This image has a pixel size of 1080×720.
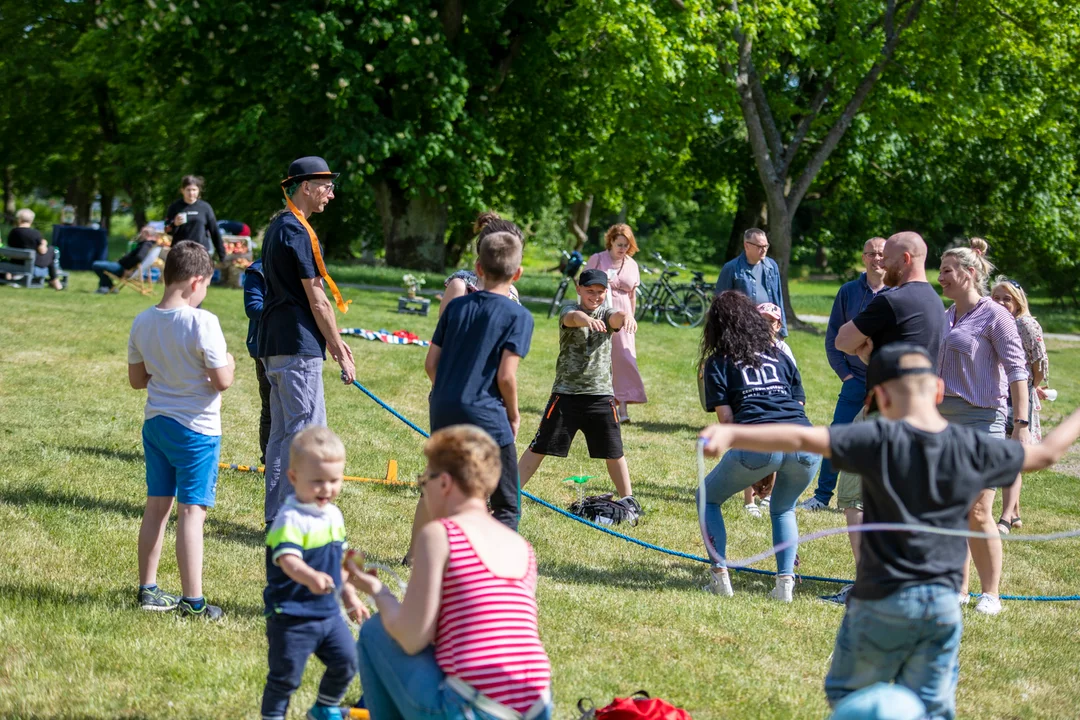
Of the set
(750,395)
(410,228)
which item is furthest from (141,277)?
(750,395)

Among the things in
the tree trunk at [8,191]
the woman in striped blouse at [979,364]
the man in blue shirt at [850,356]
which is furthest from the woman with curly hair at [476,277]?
the tree trunk at [8,191]

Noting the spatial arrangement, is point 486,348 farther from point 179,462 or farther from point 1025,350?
point 1025,350

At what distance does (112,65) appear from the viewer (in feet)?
99.3

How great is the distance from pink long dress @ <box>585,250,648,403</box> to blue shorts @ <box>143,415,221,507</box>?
5.76 meters

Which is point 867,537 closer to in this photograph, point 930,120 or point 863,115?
point 930,120

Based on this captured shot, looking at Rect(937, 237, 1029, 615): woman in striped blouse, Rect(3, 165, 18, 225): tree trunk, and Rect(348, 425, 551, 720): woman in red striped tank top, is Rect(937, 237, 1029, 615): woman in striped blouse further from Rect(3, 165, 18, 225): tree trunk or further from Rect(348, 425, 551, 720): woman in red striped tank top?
Rect(3, 165, 18, 225): tree trunk

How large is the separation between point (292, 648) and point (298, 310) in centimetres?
271

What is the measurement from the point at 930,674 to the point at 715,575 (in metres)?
3.02

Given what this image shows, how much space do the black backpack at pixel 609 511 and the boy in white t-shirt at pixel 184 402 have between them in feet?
11.2

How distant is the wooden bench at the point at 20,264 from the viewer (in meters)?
19.4

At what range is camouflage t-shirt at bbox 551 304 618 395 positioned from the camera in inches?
305

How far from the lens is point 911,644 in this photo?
3615 mm

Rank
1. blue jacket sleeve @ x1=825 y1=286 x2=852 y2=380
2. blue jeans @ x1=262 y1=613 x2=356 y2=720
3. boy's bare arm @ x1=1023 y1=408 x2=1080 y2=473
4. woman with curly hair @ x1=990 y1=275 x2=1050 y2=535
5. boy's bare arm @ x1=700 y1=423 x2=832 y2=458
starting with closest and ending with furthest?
boy's bare arm @ x1=700 y1=423 x2=832 y2=458 < boy's bare arm @ x1=1023 y1=408 x2=1080 y2=473 < blue jeans @ x1=262 y1=613 x2=356 y2=720 < woman with curly hair @ x1=990 y1=275 x2=1050 y2=535 < blue jacket sleeve @ x1=825 y1=286 x2=852 y2=380

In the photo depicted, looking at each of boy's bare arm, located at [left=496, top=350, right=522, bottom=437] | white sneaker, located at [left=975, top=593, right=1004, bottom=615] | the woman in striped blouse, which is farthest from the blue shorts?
white sneaker, located at [left=975, top=593, right=1004, bottom=615]
